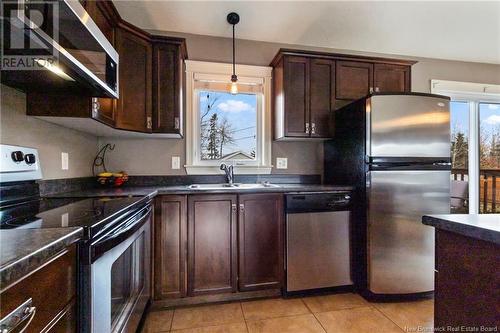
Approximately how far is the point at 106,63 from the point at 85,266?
1.03m

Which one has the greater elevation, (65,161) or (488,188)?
(65,161)

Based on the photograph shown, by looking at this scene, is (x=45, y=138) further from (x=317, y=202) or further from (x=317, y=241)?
(x=317, y=241)

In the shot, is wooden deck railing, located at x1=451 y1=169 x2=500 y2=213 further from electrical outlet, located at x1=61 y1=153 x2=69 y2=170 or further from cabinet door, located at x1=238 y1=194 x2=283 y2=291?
electrical outlet, located at x1=61 y1=153 x2=69 y2=170

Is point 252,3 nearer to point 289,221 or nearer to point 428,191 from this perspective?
point 289,221

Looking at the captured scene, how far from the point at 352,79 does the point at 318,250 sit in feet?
5.64

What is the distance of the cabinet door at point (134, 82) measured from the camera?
1.91 m

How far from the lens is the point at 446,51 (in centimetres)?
295

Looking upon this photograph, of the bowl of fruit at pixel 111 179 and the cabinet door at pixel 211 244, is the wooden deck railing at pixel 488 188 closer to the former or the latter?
the cabinet door at pixel 211 244

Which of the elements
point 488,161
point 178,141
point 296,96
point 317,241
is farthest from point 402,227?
point 488,161

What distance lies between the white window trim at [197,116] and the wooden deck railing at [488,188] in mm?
2757

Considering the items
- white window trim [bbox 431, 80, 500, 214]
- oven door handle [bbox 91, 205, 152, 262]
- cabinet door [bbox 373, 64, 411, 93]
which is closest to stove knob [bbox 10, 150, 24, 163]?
oven door handle [bbox 91, 205, 152, 262]

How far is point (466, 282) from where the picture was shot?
79 centimetres

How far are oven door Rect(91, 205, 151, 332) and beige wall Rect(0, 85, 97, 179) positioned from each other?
2.31 ft

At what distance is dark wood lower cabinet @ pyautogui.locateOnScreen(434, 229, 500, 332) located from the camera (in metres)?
0.71
